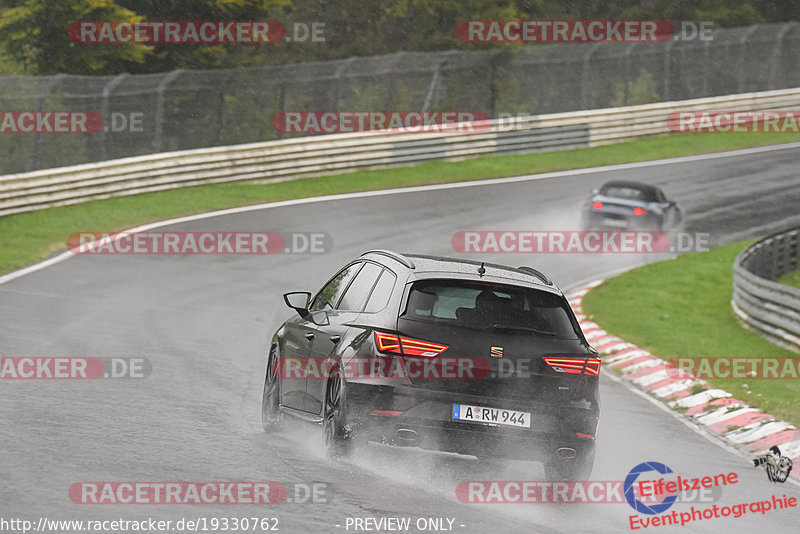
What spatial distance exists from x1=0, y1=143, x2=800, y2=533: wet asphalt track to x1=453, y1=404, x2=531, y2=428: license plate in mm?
522

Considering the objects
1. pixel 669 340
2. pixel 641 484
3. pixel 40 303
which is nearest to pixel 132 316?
pixel 40 303

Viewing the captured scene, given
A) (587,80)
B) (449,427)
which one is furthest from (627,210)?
(449,427)

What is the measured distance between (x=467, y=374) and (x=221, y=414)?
314 centimetres

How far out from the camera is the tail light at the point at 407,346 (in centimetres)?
860

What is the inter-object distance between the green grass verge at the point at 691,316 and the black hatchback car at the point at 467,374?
15.8ft

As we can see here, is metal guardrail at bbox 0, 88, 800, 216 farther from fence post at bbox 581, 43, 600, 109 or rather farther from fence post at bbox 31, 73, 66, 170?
fence post at bbox 581, 43, 600, 109

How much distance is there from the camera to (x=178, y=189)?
29375 mm

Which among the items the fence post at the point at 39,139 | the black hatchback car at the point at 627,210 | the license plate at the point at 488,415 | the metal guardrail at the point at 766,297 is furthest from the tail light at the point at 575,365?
the fence post at the point at 39,139

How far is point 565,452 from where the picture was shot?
28.5 feet

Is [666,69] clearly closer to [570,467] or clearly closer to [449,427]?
[570,467]

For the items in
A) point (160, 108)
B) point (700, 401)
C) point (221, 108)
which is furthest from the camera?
point (221, 108)

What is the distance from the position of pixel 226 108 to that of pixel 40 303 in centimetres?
1412

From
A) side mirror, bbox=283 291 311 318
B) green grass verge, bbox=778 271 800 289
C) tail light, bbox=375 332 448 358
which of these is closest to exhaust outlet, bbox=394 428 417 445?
tail light, bbox=375 332 448 358

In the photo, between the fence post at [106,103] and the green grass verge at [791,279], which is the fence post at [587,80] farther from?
the fence post at [106,103]
